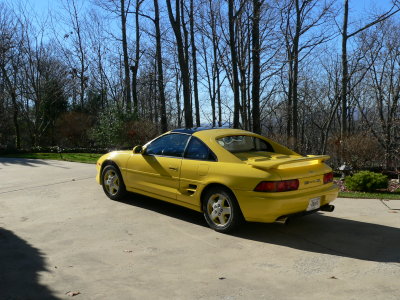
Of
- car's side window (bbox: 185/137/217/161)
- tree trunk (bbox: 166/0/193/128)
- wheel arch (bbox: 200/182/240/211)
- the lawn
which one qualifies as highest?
tree trunk (bbox: 166/0/193/128)

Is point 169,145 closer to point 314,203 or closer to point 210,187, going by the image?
point 210,187

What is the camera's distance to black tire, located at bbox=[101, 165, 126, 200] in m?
6.84

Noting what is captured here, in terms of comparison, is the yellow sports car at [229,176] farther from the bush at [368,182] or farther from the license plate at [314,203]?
the bush at [368,182]

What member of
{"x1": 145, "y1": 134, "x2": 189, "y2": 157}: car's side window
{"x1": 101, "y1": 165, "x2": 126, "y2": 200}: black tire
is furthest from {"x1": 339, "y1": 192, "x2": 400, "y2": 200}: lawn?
{"x1": 101, "y1": 165, "x2": 126, "y2": 200}: black tire

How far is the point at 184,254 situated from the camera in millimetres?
4367

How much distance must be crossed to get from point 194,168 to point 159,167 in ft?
2.65

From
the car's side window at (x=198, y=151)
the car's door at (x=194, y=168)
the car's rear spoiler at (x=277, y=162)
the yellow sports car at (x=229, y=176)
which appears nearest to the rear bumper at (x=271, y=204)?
the yellow sports car at (x=229, y=176)

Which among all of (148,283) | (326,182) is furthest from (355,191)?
(148,283)

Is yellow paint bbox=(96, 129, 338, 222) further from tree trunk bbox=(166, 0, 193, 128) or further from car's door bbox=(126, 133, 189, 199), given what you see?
tree trunk bbox=(166, 0, 193, 128)

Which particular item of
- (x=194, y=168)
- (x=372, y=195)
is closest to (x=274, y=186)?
(x=194, y=168)

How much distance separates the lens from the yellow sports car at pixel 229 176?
4.70 m

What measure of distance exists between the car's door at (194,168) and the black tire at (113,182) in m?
1.65

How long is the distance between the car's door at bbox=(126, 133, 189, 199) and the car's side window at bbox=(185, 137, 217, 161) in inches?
5.4

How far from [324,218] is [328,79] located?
28.3m
